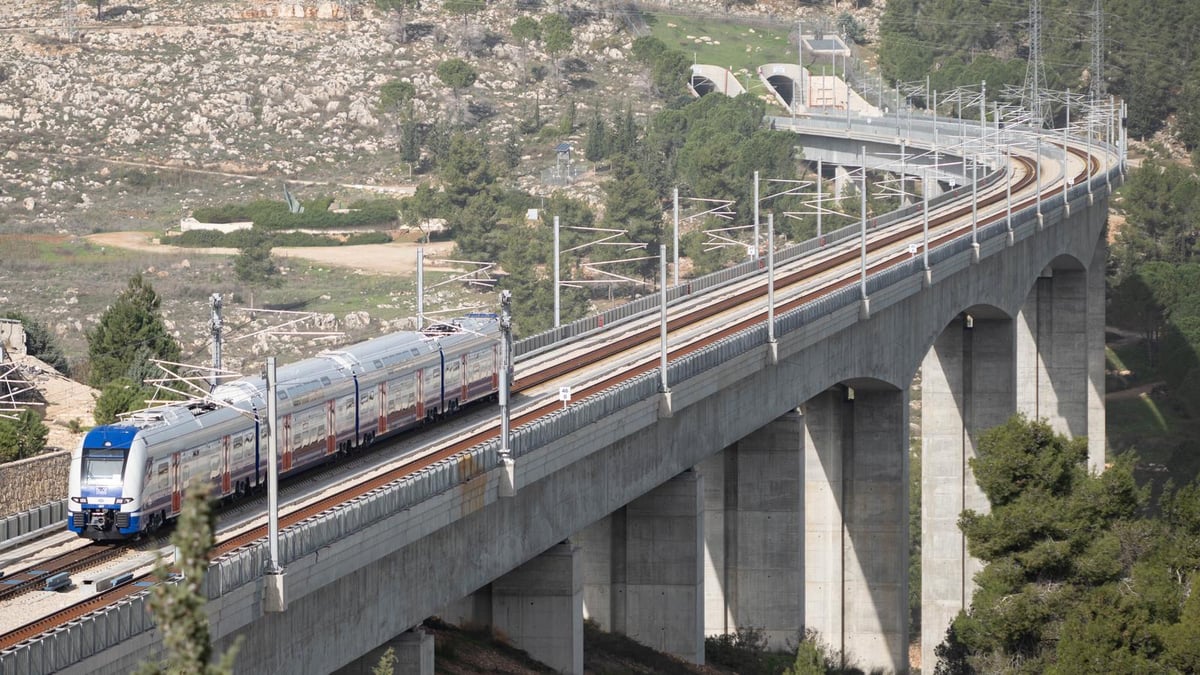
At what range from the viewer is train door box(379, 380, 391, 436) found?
1885 inches

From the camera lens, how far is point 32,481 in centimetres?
5447

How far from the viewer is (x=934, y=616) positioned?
97000 millimetres

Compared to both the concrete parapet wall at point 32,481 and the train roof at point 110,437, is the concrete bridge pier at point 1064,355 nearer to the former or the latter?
the concrete parapet wall at point 32,481

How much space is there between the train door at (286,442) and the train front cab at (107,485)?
527 centimetres

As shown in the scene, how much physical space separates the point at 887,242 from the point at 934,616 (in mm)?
18897

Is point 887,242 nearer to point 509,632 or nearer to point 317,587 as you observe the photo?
point 509,632

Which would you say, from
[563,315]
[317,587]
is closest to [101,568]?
[317,587]

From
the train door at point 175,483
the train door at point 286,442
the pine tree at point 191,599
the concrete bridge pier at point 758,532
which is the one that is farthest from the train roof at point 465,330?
the pine tree at point 191,599

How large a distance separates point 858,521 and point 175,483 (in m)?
46.6

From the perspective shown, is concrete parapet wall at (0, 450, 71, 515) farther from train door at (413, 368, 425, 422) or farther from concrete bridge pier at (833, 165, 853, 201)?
concrete bridge pier at (833, 165, 853, 201)

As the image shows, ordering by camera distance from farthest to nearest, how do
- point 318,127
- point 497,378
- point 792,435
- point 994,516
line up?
point 318,127 → point 792,435 → point 994,516 → point 497,378

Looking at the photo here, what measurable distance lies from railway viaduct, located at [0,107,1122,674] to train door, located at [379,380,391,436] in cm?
446

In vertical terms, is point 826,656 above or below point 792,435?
below

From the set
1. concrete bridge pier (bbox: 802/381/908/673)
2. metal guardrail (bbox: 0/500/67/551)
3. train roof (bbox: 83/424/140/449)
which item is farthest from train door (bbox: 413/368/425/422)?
concrete bridge pier (bbox: 802/381/908/673)
